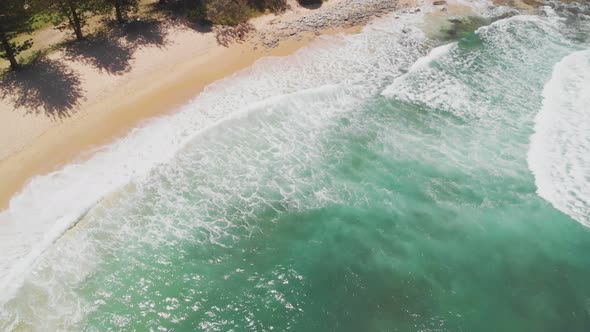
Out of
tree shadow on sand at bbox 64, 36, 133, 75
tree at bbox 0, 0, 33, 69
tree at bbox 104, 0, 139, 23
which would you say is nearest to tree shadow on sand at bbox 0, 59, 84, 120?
tree at bbox 0, 0, 33, 69

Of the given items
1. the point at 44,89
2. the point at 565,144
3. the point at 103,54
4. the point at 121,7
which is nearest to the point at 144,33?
the point at 121,7

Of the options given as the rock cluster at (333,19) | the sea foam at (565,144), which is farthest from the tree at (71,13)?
the sea foam at (565,144)

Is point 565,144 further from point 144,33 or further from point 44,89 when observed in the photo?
point 44,89

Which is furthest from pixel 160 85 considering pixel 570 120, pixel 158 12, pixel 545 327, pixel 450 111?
pixel 570 120

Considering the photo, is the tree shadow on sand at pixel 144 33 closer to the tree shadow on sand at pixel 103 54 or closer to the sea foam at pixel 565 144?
the tree shadow on sand at pixel 103 54

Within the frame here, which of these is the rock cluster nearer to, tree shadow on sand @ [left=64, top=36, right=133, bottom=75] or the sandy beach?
the sandy beach
